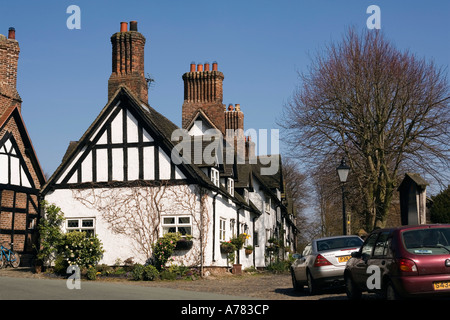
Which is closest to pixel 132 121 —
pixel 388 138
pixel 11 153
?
pixel 11 153

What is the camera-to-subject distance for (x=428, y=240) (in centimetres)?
1091

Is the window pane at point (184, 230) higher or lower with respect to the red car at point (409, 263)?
higher

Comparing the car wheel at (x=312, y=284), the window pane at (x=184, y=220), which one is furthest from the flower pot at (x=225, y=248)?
the car wheel at (x=312, y=284)

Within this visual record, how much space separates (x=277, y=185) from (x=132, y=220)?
68.8 feet

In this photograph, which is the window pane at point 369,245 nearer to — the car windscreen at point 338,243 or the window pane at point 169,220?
the car windscreen at point 338,243

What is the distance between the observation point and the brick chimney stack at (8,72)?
31.7 metres

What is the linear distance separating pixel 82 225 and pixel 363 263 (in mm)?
16411

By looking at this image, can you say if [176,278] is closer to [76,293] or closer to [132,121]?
[132,121]

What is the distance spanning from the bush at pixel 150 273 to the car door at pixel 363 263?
11.4m

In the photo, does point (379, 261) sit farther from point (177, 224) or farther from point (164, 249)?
point (177, 224)

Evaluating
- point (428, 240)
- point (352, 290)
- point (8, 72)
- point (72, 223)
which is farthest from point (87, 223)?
point (428, 240)

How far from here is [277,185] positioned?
44656 millimetres

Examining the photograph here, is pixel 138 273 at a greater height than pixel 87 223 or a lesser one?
lesser

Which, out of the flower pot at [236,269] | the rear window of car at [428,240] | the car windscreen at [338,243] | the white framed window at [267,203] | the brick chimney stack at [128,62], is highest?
the brick chimney stack at [128,62]
